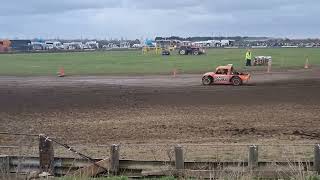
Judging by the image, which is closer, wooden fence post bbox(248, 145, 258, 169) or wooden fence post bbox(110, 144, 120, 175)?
wooden fence post bbox(248, 145, 258, 169)

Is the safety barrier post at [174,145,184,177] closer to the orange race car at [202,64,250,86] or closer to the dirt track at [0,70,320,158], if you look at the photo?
the dirt track at [0,70,320,158]

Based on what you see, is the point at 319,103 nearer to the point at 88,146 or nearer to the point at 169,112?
the point at 169,112

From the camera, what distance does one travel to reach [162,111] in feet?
79.7

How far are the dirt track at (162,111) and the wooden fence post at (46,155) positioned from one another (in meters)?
5.59

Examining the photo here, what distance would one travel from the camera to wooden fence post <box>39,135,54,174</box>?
11.7 meters

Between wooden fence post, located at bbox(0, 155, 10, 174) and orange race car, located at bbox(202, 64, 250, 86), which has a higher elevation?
wooden fence post, located at bbox(0, 155, 10, 174)

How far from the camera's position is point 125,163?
1164cm

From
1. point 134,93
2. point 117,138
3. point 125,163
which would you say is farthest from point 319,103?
point 125,163

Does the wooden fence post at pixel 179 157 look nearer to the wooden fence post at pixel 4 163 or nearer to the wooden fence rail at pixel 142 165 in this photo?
the wooden fence rail at pixel 142 165

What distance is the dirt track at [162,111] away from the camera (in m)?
18.7

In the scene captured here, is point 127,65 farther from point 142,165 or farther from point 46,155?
point 142,165

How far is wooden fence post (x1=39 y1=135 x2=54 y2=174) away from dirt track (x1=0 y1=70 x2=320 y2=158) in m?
5.59

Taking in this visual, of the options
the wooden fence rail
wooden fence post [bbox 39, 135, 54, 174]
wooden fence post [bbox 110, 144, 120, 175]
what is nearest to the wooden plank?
the wooden fence rail

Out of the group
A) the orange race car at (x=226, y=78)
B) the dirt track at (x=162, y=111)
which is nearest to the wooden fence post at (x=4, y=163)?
the dirt track at (x=162, y=111)
